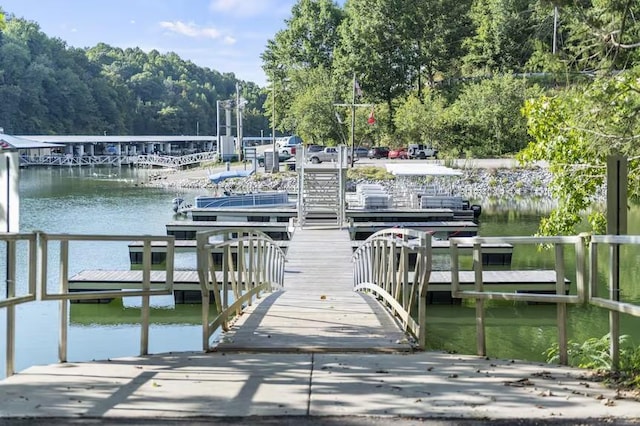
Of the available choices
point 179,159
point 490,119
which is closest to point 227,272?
point 490,119

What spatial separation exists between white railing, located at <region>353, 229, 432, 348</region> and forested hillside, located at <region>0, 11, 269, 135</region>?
9641 cm

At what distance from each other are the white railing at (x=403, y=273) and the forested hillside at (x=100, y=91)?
96.4 metres

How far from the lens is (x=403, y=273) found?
888cm

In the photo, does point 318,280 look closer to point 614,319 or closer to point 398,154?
point 614,319

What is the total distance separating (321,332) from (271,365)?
6.38 ft

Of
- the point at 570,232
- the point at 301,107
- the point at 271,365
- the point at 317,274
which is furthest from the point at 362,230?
the point at 301,107

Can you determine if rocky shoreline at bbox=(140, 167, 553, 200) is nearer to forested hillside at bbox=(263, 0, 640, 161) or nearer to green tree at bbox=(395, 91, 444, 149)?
forested hillside at bbox=(263, 0, 640, 161)

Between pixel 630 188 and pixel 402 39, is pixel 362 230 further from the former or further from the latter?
pixel 402 39

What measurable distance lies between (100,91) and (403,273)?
12167cm

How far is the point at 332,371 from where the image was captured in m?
5.71

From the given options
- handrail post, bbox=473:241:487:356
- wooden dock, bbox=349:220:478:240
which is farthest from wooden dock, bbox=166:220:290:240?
handrail post, bbox=473:241:487:356

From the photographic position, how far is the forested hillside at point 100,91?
349ft

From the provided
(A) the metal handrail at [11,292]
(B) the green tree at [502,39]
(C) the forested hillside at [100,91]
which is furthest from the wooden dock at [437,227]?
(C) the forested hillside at [100,91]

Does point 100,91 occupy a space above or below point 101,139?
above
